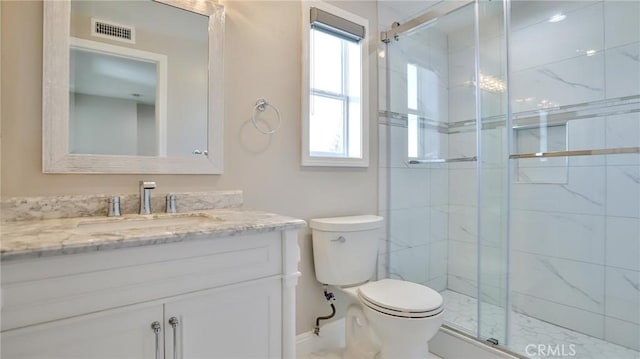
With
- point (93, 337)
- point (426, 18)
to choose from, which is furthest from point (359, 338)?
point (426, 18)

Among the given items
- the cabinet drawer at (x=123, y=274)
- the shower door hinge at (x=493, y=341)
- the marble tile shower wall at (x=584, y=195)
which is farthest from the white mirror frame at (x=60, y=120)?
the marble tile shower wall at (x=584, y=195)

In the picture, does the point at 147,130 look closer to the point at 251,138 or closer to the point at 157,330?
the point at 251,138

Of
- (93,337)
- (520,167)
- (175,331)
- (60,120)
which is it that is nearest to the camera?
(93,337)

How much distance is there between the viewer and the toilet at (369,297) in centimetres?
146

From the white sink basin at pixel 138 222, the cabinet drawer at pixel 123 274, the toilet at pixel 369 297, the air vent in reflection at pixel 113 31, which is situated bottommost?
the toilet at pixel 369 297

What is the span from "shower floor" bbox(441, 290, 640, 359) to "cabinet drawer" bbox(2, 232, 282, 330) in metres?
1.46

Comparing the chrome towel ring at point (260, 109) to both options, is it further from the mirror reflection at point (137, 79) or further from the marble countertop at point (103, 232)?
the marble countertop at point (103, 232)

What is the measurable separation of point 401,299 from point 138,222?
3.94ft

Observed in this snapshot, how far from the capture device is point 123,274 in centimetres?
A: 85

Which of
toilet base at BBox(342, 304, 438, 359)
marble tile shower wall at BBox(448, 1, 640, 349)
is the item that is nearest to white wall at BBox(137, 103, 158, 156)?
toilet base at BBox(342, 304, 438, 359)

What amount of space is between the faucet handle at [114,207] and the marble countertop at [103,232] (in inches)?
1.7

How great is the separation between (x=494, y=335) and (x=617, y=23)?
1956mm

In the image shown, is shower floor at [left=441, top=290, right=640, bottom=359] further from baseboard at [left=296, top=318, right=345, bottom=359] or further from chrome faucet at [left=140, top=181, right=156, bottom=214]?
chrome faucet at [left=140, top=181, right=156, bottom=214]

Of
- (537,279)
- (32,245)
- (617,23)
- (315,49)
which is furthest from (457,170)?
(32,245)
